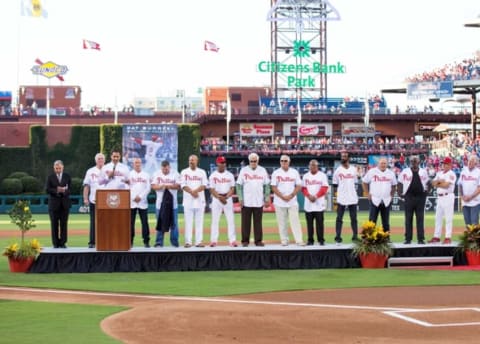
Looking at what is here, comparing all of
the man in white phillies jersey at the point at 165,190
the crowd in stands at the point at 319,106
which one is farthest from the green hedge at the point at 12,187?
the man in white phillies jersey at the point at 165,190

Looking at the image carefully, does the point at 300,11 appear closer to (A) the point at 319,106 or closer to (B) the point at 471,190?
(A) the point at 319,106

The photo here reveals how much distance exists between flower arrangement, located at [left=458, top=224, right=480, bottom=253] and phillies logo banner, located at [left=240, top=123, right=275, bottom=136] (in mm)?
56292

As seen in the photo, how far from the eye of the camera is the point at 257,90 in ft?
306

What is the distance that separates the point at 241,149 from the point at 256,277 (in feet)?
162

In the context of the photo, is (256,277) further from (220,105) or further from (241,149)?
(220,105)

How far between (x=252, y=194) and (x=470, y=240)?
4290 millimetres

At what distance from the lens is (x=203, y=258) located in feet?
59.8

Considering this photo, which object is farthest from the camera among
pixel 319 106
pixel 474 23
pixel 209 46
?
pixel 319 106

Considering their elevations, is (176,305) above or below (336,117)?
below

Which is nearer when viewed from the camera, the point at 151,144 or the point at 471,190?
the point at 471,190

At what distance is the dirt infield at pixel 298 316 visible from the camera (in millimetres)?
10812

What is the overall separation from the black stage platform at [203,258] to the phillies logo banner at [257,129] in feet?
185

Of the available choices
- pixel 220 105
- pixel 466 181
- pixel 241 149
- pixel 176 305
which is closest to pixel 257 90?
pixel 220 105

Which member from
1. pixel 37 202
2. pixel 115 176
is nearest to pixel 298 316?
pixel 115 176
